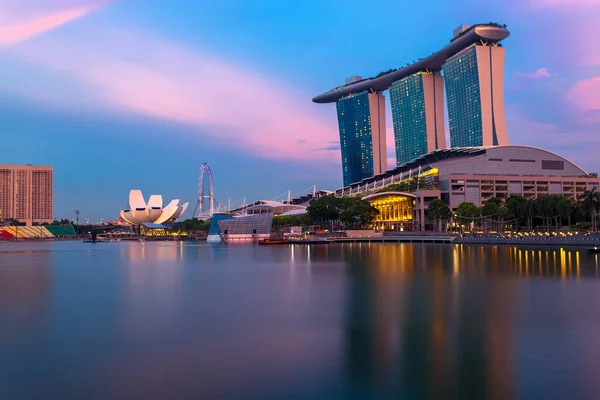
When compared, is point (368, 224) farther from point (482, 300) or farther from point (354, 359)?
point (354, 359)

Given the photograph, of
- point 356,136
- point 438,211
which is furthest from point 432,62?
point 438,211

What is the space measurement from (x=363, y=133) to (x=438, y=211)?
68.6m

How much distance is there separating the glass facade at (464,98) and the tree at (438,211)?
32300mm

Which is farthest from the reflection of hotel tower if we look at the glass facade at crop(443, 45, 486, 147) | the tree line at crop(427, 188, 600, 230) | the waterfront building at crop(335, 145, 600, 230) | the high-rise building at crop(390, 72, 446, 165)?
the high-rise building at crop(390, 72, 446, 165)

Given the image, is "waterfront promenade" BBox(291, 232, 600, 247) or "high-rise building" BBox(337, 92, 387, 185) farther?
"high-rise building" BBox(337, 92, 387, 185)

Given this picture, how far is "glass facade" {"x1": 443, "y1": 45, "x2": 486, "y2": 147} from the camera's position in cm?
10662

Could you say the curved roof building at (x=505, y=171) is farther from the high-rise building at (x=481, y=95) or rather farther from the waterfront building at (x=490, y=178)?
the high-rise building at (x=481, y=95)

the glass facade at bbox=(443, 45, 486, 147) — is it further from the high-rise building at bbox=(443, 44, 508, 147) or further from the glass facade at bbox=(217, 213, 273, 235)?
the glass facade at bbox=(217, 213, 273, 235)

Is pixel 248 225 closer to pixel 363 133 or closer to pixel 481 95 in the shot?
pixel 481 95

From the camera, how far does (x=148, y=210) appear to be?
429 ft

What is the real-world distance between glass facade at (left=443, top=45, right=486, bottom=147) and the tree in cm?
3230

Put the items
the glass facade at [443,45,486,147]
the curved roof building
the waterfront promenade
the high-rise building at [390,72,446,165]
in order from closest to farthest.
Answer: the waterfront promenade < the curved roof building < the glass facade at [443,45,486,147] < the high-rise building at [390,72,446,165]

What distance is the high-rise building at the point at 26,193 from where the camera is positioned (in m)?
164

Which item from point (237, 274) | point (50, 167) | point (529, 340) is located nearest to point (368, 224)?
point (237, 274)
